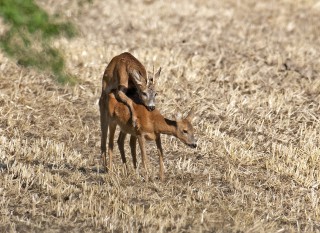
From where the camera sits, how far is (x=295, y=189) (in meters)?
11.3

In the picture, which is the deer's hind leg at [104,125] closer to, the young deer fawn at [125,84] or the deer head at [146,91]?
the young deer fawn at [125,84]

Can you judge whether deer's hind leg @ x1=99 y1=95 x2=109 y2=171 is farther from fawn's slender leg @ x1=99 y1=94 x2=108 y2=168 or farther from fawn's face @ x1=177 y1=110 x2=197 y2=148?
fawn's face @ x1=177 y1=110 x2=197 y2=148

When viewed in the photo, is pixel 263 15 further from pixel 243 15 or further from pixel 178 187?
pixel 178 187

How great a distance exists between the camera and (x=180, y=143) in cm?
1309

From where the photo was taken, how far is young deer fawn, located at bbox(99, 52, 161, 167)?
11391 mm

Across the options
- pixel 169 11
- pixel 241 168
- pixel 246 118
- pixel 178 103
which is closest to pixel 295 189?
pixel 241 168

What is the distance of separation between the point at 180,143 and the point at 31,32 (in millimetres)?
5624

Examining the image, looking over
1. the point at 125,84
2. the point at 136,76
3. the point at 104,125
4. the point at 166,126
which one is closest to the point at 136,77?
the point at 136,76

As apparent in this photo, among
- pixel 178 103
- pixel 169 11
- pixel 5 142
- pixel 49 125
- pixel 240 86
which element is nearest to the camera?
pixel 5 142

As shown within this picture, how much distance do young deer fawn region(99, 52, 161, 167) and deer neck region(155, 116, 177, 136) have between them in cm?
24

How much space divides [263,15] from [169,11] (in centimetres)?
265

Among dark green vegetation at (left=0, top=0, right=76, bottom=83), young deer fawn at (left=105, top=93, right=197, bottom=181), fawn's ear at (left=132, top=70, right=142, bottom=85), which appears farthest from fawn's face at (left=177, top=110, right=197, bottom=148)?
dark green vegetation at (left=0, top=0, right=76, bottom=83)

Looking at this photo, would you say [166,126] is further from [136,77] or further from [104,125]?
Result: [104,125]

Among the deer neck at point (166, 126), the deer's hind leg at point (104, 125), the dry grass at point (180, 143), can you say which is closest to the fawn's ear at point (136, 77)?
the deer's hind leg at point (104, 125)
